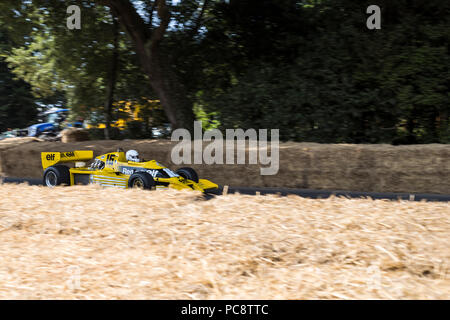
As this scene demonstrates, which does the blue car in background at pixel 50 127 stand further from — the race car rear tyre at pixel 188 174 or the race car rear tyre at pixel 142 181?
the race car rear tyre at pixel 142 181

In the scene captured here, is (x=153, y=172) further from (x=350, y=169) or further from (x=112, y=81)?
(x=112, y=81)

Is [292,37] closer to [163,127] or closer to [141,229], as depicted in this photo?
[163,127]

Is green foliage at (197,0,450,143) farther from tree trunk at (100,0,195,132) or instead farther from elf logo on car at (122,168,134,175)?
elf logo on car at (122,168,134,175)

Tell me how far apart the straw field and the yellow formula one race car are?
96.2 inches

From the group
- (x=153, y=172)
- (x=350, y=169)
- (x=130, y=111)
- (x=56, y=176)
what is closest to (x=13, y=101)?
(x=130, y=111)

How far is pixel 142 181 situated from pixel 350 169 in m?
4.85

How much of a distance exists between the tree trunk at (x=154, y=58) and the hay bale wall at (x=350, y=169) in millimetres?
2712

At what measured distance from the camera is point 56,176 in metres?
9.49

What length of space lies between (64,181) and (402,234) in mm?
7325

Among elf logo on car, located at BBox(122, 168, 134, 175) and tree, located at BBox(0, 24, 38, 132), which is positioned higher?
tree, located at BBox(0, 24, 38, 132)

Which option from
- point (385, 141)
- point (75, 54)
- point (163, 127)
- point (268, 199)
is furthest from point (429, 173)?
point (75, 54)

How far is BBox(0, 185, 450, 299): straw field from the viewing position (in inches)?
127

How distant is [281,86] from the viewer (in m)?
13.8

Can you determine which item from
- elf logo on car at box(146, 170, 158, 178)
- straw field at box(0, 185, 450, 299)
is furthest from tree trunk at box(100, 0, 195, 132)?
straw field at box(0, 185, 450, 299)
